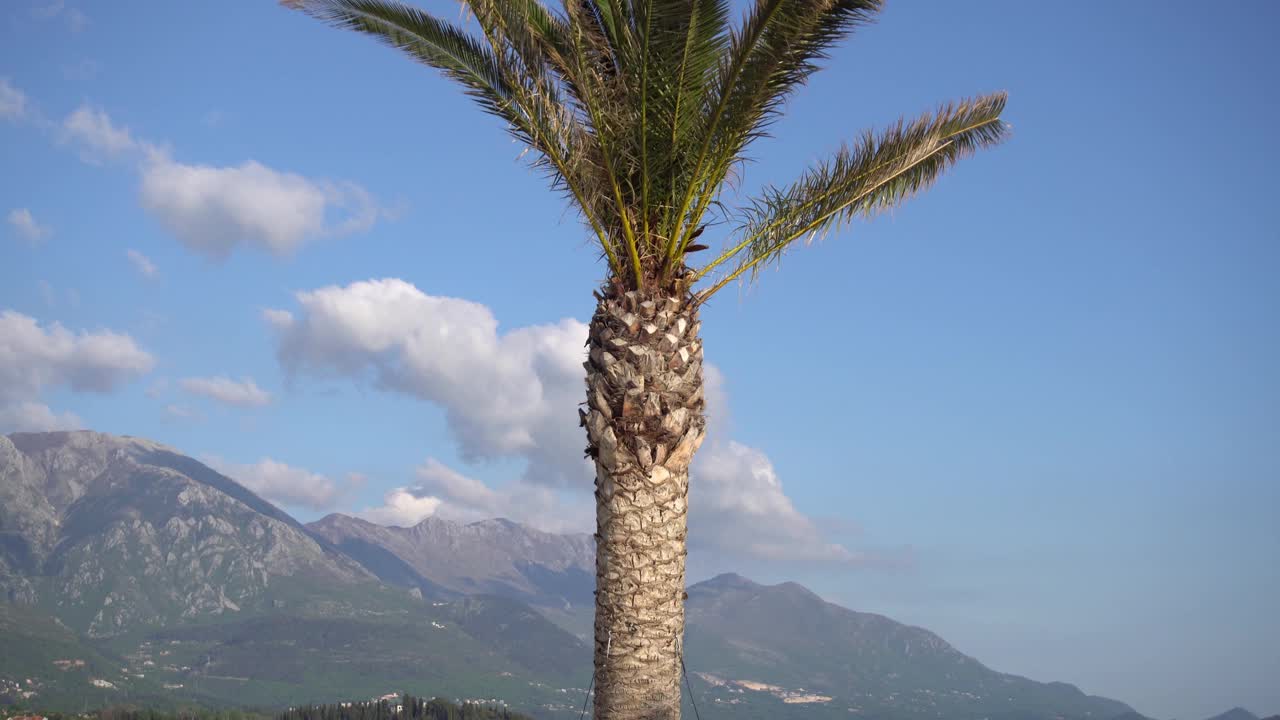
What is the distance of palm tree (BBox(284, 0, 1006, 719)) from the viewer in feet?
36.9

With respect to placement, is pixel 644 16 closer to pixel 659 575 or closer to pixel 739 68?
pixel 739 68

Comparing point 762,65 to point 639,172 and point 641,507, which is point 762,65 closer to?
point 639,172

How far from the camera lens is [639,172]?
12359 millimetres

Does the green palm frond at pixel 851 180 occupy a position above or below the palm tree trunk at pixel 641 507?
above

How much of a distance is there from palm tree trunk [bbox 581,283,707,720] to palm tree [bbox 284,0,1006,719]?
0.05 feet

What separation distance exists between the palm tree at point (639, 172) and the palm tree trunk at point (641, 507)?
2cm

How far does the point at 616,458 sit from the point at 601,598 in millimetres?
1825

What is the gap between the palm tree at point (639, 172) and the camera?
11.2 m

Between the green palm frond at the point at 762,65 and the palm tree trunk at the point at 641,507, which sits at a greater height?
the green palm frond at the point at 762,65

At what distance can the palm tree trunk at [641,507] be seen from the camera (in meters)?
11.6

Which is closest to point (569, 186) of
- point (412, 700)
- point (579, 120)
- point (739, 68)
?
point (579, 120)

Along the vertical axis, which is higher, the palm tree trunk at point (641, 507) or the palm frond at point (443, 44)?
the palm frond at point (443, 44)

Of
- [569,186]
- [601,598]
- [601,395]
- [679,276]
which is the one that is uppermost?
[569,186]

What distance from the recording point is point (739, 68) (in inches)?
434
